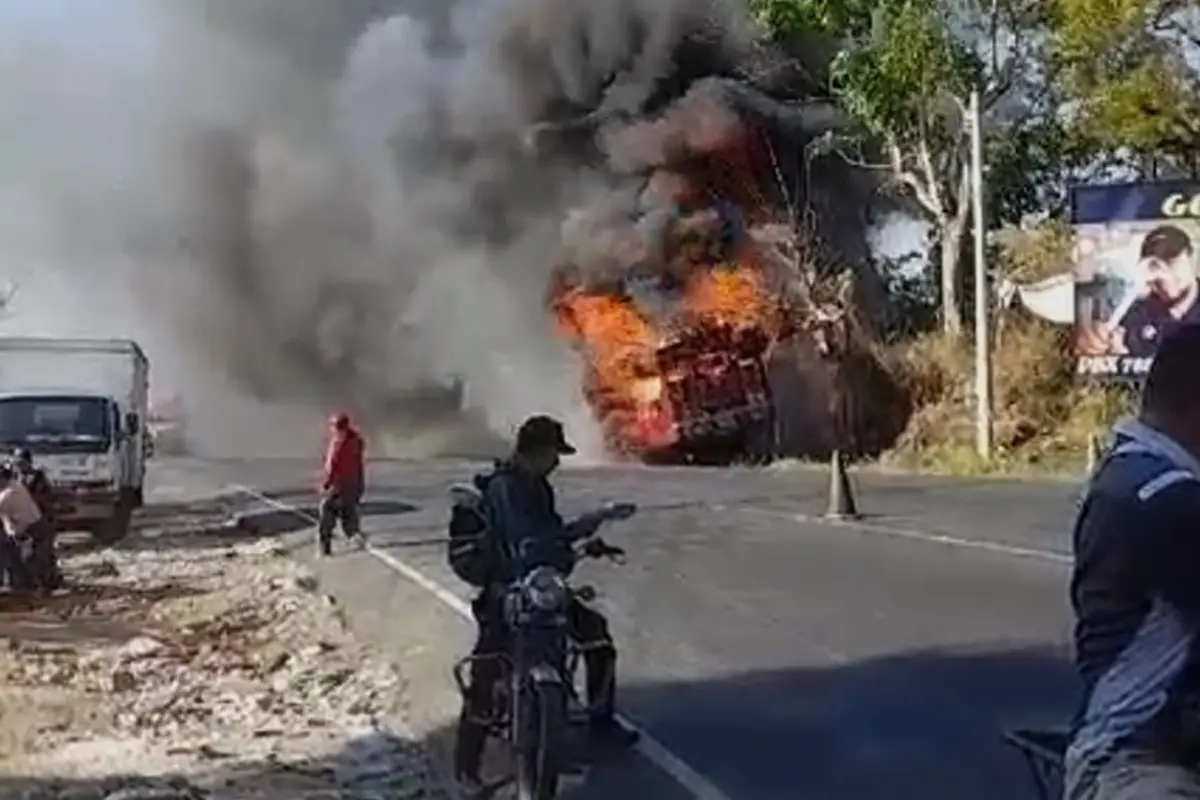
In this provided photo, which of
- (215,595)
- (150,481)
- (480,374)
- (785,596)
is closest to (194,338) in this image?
(480,374)

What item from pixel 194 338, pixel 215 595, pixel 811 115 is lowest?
pixel 215 595

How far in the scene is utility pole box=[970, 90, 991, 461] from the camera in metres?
36.4

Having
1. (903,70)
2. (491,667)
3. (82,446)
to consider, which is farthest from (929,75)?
(491,667)

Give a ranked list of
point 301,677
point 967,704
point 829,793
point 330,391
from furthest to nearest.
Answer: point 330,391 < point 301,677 < point 967,704 < point 829,793

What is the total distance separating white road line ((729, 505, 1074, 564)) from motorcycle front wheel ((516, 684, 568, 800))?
1005cm

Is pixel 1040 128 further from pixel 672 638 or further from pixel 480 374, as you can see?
pixel 672 638

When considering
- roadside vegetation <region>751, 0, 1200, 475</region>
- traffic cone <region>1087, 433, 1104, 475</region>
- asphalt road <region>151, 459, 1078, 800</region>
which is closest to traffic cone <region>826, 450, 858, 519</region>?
asphalt road <region>151, 459, 1078, 800</region>

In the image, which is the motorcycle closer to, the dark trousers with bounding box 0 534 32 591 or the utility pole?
the dark trousers with bounding box 0 534 32 591

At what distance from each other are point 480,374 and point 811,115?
9474 millimetres

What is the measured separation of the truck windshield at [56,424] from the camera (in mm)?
27234

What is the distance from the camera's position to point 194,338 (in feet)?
176

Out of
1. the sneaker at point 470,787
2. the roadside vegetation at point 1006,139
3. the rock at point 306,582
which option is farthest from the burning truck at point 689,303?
the sneaker at point 470,787

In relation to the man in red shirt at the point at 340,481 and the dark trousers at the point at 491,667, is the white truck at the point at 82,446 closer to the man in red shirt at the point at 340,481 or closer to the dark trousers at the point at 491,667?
the man in red shirt at the point at 340,481

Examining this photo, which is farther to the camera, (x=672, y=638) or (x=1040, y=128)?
(x=1040, y=128)
